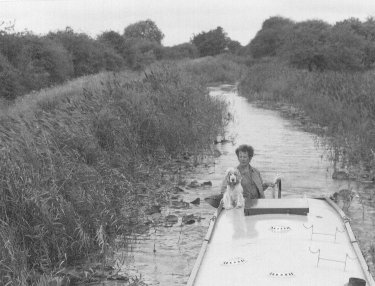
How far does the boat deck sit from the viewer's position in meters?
5.25

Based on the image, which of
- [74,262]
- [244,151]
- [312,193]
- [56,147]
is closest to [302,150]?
[312,193]

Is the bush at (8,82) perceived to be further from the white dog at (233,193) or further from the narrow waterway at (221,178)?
the white dog at (233,193)

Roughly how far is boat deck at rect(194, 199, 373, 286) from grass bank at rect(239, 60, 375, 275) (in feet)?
3.33

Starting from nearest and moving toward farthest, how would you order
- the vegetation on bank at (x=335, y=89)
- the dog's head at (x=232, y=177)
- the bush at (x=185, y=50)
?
1. the dog's head at (x=232, y=177)
2. the vegetation on bank at (x=335, y=89)
3. the bush at (x=185, y=50)

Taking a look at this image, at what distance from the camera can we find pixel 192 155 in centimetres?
1436

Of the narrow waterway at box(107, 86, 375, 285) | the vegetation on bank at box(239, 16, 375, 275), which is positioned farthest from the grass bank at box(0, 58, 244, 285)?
the vegetation on bank at box(239, 16, 375, 275)

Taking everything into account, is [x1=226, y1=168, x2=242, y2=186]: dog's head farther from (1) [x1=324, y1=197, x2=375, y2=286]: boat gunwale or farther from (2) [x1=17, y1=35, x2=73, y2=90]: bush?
(2) [x1=17, y1=35, x2=73, y2=90]: bush

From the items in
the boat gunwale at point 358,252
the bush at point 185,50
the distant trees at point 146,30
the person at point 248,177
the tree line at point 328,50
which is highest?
the distant trees at point 146,30

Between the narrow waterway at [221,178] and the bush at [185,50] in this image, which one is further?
the bush at [185,50]

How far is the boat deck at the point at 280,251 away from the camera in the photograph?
525cm

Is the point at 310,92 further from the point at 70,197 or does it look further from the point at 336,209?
the point at 70,197

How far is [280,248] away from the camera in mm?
5996

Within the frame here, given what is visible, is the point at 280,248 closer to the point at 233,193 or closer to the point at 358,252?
the point at 358,252

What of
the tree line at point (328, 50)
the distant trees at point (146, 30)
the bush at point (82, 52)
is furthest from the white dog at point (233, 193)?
the distant trees at point (146, 30)
